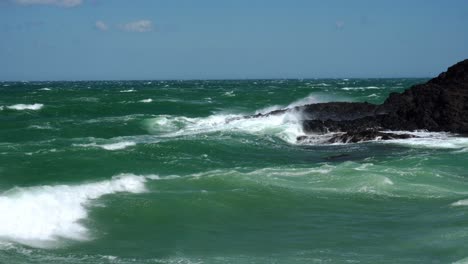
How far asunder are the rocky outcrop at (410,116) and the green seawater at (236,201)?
1073mm

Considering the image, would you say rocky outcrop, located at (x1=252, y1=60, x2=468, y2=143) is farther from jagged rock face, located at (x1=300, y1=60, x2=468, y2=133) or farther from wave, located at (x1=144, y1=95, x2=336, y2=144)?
wave, located at (x1=144, y1=95, x2=336, y2=144)

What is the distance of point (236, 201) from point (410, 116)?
659 inches

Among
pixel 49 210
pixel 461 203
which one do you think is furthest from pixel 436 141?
pixel 49 210

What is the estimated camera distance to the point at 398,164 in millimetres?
21953

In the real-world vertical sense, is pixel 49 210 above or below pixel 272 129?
above

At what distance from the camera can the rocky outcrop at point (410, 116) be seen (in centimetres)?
2964

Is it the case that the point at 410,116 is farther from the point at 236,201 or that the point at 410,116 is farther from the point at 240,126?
the point at 236,201

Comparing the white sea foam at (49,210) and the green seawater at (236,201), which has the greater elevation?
the white sea foam at (49,210)

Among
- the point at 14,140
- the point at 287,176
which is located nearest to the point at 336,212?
the point at 287,176

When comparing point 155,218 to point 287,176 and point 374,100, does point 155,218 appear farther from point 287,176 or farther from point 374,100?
point 374,100

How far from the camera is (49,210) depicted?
49.3 ft

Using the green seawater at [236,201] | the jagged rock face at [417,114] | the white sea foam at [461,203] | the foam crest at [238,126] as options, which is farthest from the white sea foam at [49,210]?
the jagged rock face at [417,114]

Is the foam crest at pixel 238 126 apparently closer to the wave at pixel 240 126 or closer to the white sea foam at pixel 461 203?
the wave at pixel 240 126

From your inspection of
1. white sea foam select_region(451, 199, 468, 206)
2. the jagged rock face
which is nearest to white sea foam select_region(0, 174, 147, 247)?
white sea foam select_region(451, 199, 468, 206)
